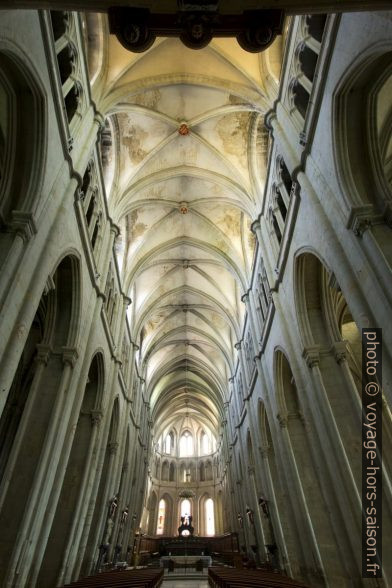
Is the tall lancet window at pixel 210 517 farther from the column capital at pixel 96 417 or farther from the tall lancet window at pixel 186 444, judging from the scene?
the column capital at pixel 96 417

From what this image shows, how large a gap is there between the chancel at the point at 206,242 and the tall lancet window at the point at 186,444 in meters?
26.4

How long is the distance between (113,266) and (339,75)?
1096 cm

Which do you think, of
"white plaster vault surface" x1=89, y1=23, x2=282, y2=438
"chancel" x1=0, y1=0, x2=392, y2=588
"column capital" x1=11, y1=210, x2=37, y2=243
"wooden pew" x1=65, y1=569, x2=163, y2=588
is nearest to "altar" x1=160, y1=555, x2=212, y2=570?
"chancel" x1=0, y1=0, x2=392, y2=588

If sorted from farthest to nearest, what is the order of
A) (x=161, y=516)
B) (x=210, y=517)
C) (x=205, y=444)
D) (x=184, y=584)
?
(x=205, y=444) → (x=210, y=517) → (x=161, y=516) → (x=184, y=584)

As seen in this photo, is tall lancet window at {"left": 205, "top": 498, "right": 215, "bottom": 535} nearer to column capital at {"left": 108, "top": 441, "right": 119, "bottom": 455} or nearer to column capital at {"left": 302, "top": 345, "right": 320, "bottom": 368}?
column capital at {"left": 108, "top": 441, "right": 119, "bottom": 455}

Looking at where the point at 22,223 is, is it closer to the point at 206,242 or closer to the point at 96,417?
the point at 96,417

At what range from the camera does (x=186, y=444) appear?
4606cm

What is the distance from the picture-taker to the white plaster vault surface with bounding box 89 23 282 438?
12344 mm

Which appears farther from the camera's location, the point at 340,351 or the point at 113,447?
the point at 113,447

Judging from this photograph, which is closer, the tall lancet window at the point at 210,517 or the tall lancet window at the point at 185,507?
the tall lancet window at the point at 210,517

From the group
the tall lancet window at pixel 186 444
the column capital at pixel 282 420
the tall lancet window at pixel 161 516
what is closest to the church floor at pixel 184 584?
the column capital at pixel 282 420

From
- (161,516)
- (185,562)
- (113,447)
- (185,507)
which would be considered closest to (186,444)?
(185,507)

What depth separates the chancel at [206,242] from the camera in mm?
6418

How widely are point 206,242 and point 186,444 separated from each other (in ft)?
113
